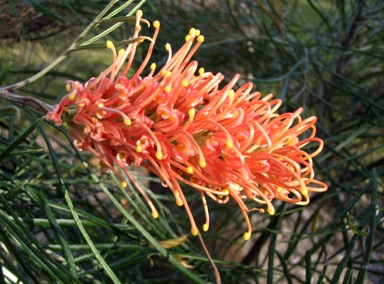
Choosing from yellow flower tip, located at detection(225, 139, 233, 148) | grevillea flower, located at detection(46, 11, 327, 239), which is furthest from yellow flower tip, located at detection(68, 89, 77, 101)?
yellow flower tip, located at detection(225, 139, 233, 148)

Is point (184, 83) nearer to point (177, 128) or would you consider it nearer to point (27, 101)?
point (177, 128)

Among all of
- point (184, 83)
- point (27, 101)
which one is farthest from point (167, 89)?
point (27, 101)

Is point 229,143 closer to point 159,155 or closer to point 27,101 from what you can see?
point 159,155

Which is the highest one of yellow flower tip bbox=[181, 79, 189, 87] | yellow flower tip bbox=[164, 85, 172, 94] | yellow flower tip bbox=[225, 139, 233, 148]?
yellow flower tip bbox=[181, 79, 189, 87]

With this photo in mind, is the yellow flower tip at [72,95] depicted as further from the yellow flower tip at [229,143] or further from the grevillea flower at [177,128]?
the yellow flower tip at [229,143]

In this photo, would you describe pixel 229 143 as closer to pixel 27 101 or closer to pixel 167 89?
pixel 167 89

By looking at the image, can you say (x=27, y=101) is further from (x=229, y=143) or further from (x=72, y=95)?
(x=229, y=143)

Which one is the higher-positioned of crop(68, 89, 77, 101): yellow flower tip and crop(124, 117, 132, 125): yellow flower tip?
crop(124, 117, 132, 125): yellow flower tip

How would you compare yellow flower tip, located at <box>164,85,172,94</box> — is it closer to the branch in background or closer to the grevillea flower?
the grevillea flower

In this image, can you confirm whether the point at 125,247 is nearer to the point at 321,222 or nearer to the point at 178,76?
the point at 178,76

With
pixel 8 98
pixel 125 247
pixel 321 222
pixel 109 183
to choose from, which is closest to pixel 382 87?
pixel 321 222

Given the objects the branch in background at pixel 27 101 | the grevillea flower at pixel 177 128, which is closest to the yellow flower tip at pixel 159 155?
the grevillea flower at pixel 177 128

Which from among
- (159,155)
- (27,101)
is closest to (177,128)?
(159,155)
